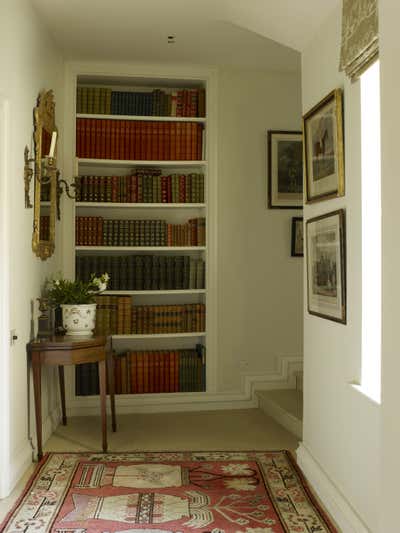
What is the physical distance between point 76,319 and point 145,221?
4.03ft

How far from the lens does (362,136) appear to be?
2.59m

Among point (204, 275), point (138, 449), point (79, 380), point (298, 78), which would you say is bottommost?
point (138, 449)

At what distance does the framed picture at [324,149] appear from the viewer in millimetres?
2861

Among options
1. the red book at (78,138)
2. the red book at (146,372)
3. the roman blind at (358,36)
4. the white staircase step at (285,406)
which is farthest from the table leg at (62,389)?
the roman blind at (358,36)

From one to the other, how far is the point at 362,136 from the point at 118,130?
280 centimetres

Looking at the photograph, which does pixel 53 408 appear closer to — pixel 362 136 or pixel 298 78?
pixel 362 136

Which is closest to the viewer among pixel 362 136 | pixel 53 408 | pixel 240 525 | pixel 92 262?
pixel 362 136

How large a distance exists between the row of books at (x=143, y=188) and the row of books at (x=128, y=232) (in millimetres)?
191

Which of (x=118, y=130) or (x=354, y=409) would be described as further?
(x=118, y=130)

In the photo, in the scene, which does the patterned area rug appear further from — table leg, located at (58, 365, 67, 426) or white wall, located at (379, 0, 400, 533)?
white wall, located at (379, 0, 400, 533)

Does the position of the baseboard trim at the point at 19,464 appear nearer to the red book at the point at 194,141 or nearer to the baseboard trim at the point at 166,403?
the baseboard trim at the point at 166,403

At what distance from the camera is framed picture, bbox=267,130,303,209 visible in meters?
5.13

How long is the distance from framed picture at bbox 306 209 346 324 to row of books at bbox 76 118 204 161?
1934 mm

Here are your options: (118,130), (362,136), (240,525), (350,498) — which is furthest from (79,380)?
(362,136)
